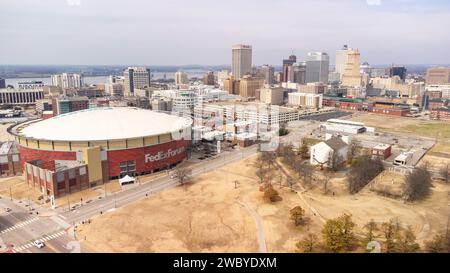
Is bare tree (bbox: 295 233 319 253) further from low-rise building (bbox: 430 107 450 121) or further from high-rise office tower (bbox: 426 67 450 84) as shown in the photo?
high-rise office tower (bbox: 426 67 450 84)

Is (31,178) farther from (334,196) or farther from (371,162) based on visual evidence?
(371,162)

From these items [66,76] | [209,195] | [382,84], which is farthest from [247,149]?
[66,76]

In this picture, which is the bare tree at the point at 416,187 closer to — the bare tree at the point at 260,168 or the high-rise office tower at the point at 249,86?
the bare tree at the point at 260,168

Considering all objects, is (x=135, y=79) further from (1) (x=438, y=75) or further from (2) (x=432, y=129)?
(1) (x=438, y=75)

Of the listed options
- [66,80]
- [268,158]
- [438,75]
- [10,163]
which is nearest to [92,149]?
[10,163]

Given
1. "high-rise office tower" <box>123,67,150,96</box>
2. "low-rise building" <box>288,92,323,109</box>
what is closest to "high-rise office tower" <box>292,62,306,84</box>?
"low-rise building" <box>288,92,323,109</box>
